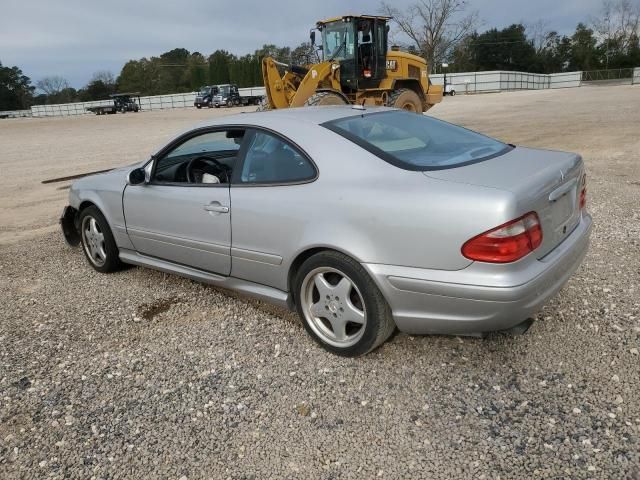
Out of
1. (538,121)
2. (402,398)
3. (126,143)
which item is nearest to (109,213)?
(402,398)

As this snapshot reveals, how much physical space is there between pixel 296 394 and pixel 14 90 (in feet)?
359

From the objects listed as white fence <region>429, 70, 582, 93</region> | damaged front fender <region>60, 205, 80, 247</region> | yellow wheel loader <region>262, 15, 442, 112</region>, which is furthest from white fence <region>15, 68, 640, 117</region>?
damaged front fender <region>60, 205, 80, 247</region>

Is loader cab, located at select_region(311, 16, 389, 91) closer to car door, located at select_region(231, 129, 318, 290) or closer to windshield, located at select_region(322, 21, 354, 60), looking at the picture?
windshield, located at select_region(322, 21, 354, 60)

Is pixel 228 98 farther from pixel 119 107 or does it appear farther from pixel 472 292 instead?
pixel 472 292

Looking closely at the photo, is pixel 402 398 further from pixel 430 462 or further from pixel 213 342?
pixel 213 342

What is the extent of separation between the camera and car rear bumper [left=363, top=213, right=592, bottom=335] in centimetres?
256

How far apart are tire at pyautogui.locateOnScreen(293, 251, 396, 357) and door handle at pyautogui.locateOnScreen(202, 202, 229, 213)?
27.4 inches

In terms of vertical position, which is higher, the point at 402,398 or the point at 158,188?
the point at 158,188

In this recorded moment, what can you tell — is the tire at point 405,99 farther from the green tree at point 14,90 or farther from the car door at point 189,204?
the green tree at point 14,90

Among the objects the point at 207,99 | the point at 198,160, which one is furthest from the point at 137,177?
the point at 207,99

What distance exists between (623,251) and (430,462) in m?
3.30

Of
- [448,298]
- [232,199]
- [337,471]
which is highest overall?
[232,199]

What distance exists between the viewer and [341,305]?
310 centimetres

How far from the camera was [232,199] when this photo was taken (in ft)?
11.5
